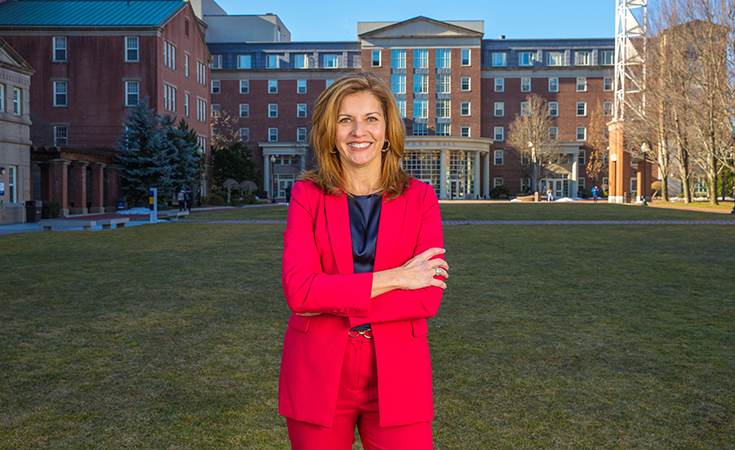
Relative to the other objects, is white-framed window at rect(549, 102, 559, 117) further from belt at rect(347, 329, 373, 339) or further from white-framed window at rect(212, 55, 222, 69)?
belt at rect(347, 329, 373, 339)

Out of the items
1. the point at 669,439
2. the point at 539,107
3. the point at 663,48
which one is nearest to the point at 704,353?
the point at 669,439

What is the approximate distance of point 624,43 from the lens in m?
48.1

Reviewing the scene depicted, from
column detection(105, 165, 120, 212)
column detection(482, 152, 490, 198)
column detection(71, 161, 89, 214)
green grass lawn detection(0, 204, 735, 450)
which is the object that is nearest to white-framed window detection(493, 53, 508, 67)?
column detection(482, 152, 490, 198)

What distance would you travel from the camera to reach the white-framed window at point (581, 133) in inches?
3073

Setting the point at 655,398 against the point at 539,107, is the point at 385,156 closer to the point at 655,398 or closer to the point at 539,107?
the point at 655,398

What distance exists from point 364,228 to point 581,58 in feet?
275

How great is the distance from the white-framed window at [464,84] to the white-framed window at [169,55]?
125 feet

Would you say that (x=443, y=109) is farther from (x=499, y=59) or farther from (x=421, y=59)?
(x=499, y=59)

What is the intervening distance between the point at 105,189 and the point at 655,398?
38.9 metres

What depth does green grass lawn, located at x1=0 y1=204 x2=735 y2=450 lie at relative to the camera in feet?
13.8

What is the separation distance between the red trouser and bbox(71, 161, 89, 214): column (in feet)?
116

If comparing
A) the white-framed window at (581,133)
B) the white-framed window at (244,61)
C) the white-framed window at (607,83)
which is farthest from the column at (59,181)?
the white-framed window at (607,83)

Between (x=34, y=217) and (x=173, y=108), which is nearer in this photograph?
(x=34, y=217)

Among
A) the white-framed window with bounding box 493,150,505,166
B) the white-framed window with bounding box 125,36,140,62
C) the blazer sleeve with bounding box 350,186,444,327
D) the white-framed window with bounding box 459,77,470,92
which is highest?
the white-framed window with bounding box 459,77,470,92
